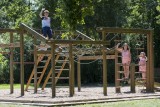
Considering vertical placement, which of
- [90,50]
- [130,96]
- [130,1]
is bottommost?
[130,96]

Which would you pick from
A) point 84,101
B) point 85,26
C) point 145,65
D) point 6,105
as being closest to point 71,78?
point 84,101

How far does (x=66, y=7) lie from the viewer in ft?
40.9

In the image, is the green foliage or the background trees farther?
the background trees

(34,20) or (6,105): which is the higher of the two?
(34,20)

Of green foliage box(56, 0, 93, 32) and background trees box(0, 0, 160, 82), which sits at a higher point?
background trees box(0, 0, 160, 82)

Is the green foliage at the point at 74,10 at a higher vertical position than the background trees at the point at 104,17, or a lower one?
lower

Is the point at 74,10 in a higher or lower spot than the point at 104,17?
lower

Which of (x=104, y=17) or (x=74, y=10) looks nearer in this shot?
(x=74, y=10)

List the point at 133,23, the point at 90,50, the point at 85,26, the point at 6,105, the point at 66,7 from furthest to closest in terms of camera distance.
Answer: the point at 133,23
the point at 85,26
the point at 90,50
the point at 6,105
the point at 66,7

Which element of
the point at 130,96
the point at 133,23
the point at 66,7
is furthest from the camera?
the point at 133,23

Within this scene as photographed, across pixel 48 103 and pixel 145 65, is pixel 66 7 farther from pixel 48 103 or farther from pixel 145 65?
pixel 145 65

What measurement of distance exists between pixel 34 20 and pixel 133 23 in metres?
7.73

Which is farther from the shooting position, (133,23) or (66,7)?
(133,23)

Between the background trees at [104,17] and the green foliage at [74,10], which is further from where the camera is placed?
the background trees at [104,17]
